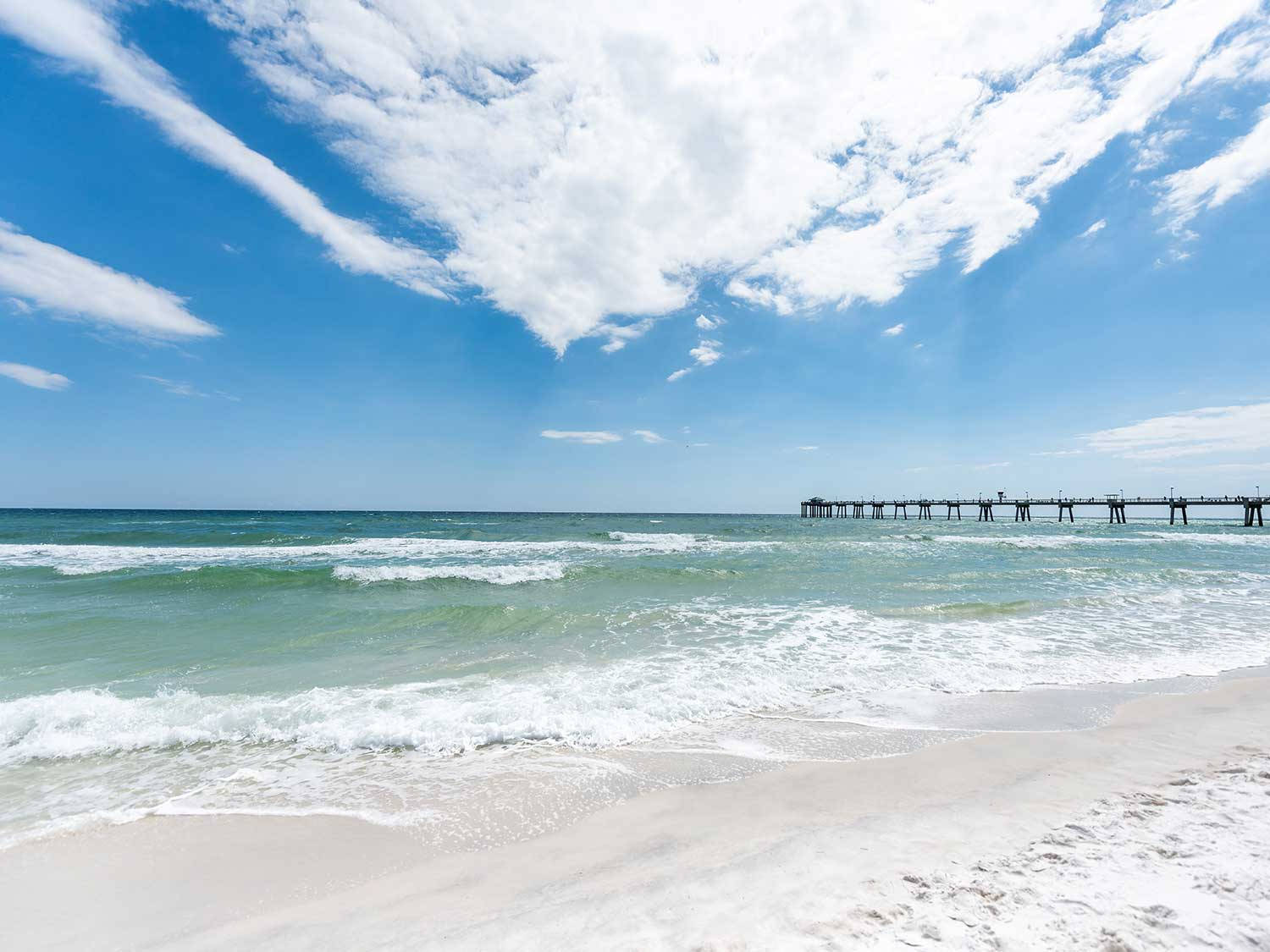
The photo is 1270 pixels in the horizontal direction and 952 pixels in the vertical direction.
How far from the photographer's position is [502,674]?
7863 millimetres

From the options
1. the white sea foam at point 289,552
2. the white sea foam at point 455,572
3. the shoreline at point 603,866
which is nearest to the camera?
the shoreline at point 603,866

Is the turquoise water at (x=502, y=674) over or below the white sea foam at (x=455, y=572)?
below

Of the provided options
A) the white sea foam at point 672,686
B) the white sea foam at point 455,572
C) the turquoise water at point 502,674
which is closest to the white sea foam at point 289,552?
the white sea foam at point 455,572

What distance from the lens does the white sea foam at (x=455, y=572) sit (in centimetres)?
1748

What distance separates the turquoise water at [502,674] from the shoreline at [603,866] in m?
0.37

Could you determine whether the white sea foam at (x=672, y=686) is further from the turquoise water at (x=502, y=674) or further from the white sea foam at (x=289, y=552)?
the white sea foam at (x=289, y=552)

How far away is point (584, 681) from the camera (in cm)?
742

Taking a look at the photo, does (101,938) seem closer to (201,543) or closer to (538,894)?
(538,894)

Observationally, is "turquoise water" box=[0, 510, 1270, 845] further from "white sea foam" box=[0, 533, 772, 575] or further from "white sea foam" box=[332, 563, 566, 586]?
"white sea foam" box=[0, 533, 772, 575]

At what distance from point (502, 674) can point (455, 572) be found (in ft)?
39.4

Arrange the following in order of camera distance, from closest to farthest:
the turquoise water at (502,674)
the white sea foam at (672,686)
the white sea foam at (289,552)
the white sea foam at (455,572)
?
the turquoise water at (502,674), the white sea foam at (672,686), the white sea foam at (455,572), the white sea foam at (289,552)

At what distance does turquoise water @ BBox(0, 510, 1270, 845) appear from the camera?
15.8ft

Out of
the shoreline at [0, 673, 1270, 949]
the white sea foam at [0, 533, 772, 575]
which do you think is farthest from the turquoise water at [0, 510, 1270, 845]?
the white sea foam at [0, 533, 772, 575]

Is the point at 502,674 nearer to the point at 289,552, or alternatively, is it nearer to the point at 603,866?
the point at 603,866
